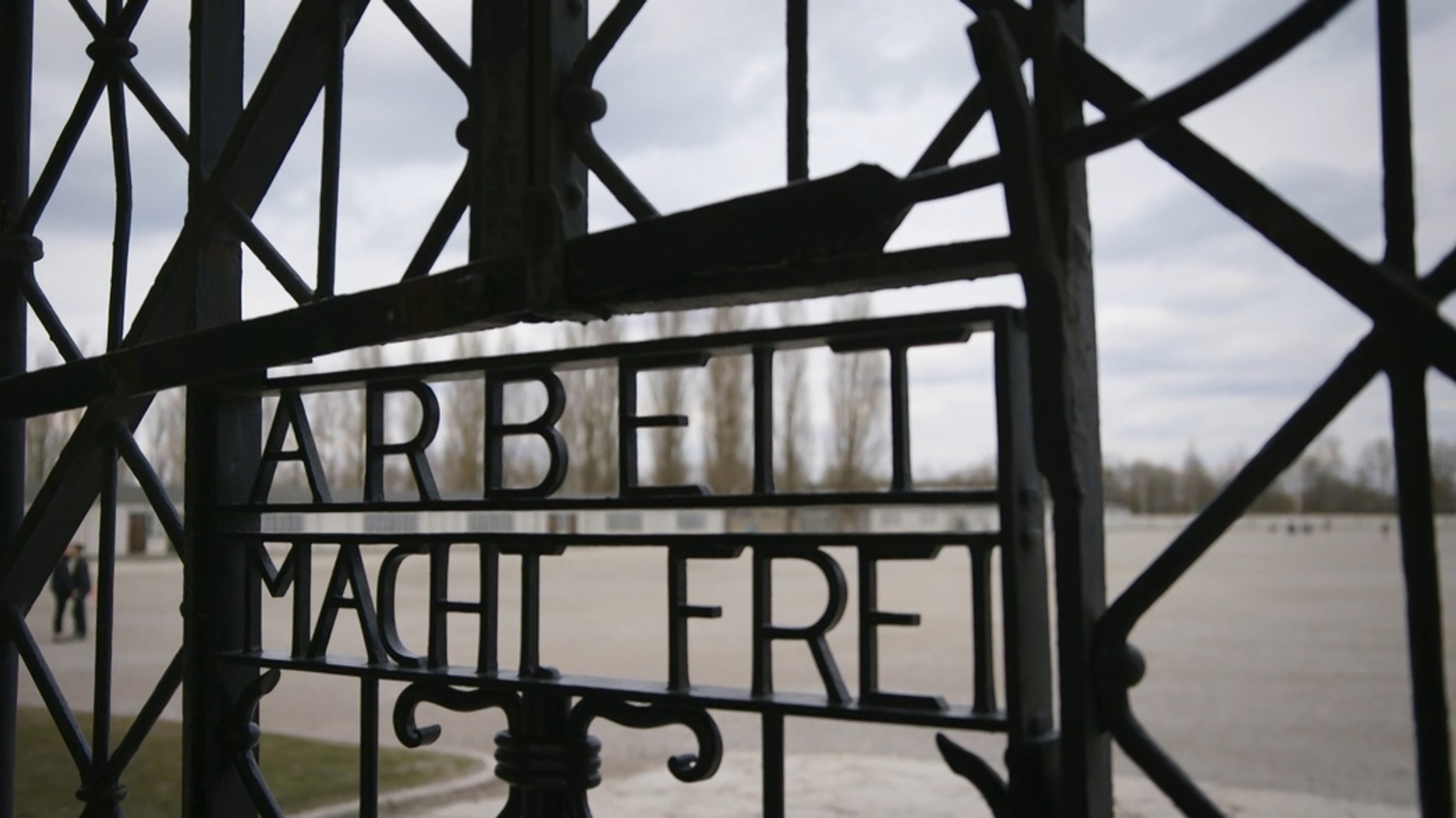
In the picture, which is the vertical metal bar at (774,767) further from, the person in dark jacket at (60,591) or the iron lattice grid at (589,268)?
the person in dark jacket at (60,591)

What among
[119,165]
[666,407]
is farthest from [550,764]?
[666,407]

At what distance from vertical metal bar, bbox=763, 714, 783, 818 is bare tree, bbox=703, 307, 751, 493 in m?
28.2

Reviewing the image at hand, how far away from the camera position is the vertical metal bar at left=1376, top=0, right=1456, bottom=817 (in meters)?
1.12

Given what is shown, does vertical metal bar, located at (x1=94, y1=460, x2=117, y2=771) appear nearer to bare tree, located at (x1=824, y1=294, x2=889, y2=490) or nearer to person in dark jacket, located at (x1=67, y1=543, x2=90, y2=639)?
person in dark jacket, located at (x1=67, y1=543, x2=90, y2=639)

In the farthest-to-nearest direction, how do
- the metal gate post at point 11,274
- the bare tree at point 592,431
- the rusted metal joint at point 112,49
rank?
the bare tree at point 592,431 → the metal gate post at point 11,274 → the rusted metal joint at point 112,49

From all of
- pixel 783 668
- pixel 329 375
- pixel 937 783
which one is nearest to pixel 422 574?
pixel 783 668

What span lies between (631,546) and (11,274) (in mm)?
2036

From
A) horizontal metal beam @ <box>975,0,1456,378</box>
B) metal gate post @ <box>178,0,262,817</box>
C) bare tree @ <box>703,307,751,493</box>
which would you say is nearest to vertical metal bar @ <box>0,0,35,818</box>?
metal gate post @ <box>178,0,262,817</box>

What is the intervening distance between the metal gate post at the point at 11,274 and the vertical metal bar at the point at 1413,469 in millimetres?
2821

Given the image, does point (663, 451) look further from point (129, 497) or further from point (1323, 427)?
point (1323, 427)

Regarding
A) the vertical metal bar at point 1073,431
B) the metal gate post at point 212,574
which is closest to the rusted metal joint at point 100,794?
the metal gate post at point 212,574

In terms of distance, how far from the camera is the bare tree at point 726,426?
31109 millimetres

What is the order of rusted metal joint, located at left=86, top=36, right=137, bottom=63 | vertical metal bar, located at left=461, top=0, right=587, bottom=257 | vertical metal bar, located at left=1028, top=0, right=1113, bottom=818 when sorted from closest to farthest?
1. vertical metal bar, located at left=1028, top=0, right=1113, bottom=818
2. vertical metal bar, located at left=461, top=0, right=587, bottom=257
3. rusted metal joint, located at left=86, top=36, right=137, bottom=63

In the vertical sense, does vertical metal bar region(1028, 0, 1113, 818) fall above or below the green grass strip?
above
